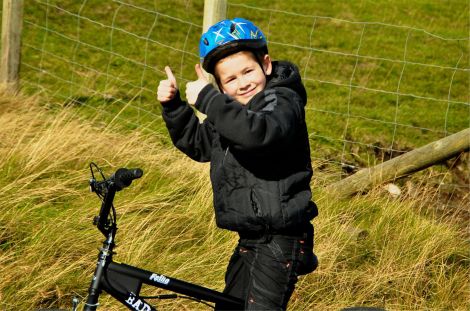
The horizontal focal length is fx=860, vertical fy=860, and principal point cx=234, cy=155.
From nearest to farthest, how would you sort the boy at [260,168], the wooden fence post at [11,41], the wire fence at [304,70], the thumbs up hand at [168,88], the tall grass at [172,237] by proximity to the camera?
the boy at [260,168] < the thumbs up hand at [168,88] < the tall grass at [172,237] < the wooden fence post at [11,41] < the wire fence at [304,70]

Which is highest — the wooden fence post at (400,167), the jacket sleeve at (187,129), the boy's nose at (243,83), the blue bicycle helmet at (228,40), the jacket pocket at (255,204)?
the blue bicycle helmet at (228,40)

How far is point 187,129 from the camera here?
317 cm

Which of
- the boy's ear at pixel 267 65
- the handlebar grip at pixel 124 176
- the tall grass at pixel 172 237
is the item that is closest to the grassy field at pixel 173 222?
the tall grass at pixel 172 237

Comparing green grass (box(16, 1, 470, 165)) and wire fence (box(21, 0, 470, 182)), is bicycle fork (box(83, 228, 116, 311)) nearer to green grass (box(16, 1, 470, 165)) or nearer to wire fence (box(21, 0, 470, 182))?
wire fence (box(21, 0, 470, 182))

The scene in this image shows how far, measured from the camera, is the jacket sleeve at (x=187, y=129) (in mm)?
3115

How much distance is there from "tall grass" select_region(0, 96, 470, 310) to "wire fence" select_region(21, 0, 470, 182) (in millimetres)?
1216

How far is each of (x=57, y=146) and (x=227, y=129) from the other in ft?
8.25

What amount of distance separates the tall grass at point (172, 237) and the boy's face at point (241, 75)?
1.34m

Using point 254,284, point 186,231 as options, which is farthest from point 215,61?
point 186,231

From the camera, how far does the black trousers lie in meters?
2.95

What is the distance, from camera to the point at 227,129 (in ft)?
8.93

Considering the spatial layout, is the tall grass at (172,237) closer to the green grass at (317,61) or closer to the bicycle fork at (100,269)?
the bicycle fork at (100,269)

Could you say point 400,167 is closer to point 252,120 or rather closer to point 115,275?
point 252,120

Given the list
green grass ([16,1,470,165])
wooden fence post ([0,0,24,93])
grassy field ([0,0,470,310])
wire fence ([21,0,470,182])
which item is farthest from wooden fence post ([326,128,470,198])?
wooden fence post ([0,0,24,93])
